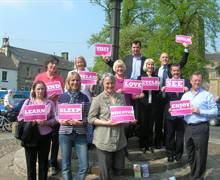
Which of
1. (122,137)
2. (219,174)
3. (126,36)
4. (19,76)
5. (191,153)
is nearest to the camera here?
(122,137)

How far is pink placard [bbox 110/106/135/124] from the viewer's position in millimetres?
5484

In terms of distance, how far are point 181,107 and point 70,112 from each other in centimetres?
197

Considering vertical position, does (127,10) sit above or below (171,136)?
above

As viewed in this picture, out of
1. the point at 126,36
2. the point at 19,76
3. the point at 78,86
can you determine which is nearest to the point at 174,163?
the point at 78,86

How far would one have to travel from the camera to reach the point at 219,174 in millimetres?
8195

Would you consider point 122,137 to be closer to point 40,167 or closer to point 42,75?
point 40,167

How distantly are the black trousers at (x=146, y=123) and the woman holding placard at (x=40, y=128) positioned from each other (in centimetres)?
218

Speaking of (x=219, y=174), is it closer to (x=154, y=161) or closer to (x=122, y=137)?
(x=154, y=161)

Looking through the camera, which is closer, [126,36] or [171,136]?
[171,136]

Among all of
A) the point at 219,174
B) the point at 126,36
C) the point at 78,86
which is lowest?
the point at 219,174

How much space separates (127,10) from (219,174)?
27275mm

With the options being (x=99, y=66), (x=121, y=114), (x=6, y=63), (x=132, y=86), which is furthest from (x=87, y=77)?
(x=6, y=63)

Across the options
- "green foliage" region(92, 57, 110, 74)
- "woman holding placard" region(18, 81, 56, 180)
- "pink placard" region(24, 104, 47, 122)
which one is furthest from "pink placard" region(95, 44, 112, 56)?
"green foliage" region(92, 57, 110, 74)

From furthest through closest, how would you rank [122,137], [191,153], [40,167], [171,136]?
[171,136]
[191,153]
[40,167]
[122,137]
